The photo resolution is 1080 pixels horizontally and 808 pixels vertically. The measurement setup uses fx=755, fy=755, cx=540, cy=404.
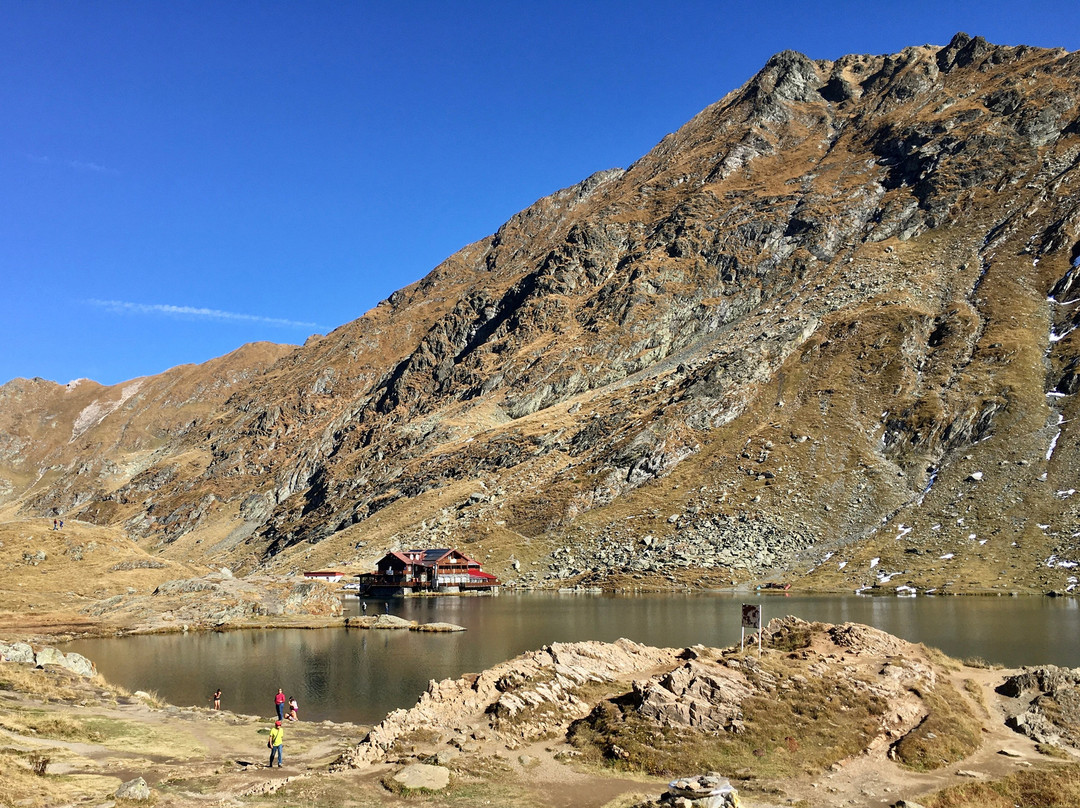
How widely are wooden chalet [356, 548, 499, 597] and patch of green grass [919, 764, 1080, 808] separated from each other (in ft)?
397

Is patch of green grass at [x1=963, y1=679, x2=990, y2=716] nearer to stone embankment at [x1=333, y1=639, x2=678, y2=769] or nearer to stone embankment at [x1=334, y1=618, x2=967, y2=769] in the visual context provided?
stone embankment at [x1=334, y1=618, x2=967, y2=769]

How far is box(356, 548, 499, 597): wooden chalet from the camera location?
14675 centimetres

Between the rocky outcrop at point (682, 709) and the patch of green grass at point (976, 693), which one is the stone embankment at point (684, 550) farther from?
the rocky outcrop at point (682, 709)

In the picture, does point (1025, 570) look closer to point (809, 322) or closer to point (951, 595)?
point (951, 595)

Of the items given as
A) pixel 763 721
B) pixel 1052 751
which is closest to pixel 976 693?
pixel 1052 751

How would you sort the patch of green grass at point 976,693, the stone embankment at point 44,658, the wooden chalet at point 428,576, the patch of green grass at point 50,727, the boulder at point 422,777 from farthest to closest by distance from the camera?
1. the wooden chalet at point 428,576
2. the stone embankment at point 44,658
3. the patch of green grass at point 976,693
4. the patch of green grass at point 50,727
5. the boulder at point 422,777

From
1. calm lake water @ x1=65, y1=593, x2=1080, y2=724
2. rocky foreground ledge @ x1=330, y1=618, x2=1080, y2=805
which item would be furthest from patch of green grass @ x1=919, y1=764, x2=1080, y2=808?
calm lake water @ x1=65, y1=593, x2=1080, y2=724

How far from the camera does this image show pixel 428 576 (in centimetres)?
14888

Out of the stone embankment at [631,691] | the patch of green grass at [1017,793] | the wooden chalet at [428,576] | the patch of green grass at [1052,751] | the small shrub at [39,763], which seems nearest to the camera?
the patch of green grass at [1017,793]

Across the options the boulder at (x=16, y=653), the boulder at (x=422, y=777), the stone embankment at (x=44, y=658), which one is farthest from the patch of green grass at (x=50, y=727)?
the boulder at (x=16, y=653)

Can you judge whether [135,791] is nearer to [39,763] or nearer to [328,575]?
[39,763]

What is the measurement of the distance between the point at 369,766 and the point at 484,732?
520cm

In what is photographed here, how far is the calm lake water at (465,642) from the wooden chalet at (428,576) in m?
34.7

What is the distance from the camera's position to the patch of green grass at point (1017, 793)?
25.2 metres
